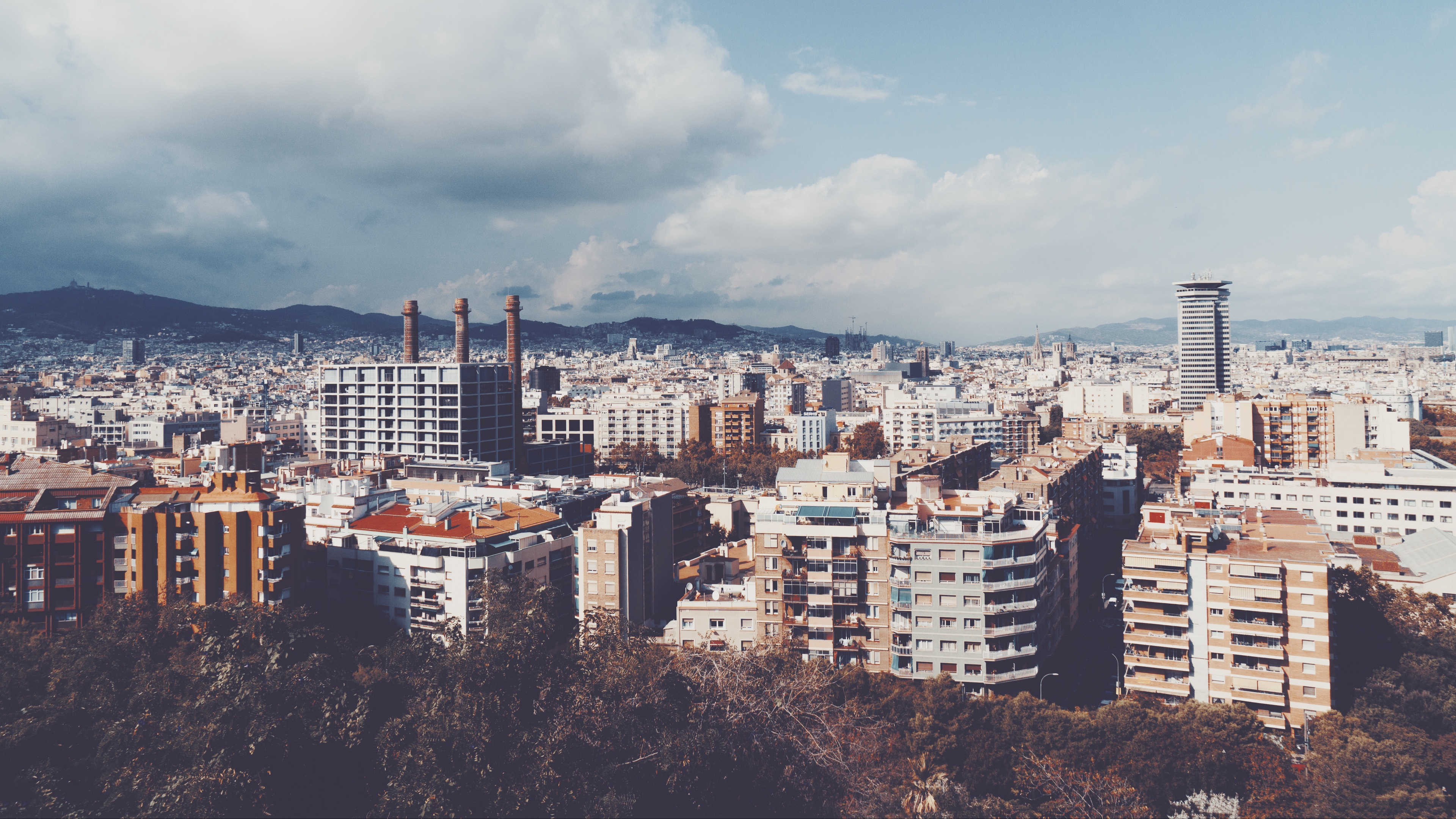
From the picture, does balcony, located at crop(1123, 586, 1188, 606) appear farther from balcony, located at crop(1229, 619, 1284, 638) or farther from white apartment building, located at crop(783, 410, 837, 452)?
white apartment building, located at crop(783, 410, 837, 452)

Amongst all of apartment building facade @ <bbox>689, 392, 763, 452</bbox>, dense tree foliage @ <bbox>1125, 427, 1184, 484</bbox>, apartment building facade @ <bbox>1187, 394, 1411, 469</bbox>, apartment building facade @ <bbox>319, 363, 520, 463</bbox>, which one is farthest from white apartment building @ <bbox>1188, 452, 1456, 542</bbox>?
apartment building facade @ <bbox>319, 363, 520, 463</bbox>

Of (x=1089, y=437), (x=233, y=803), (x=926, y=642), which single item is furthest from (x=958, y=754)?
(x=1089, y=437)

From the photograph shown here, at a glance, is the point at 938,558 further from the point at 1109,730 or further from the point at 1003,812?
the point at 1003,812

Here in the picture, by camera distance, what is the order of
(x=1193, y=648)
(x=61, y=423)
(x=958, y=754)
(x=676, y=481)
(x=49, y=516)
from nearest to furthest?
(x=958, y=754) < (x=1193, y=648) < (x=49, y=516) < (x=676, y=481) < (x=61, y=423)

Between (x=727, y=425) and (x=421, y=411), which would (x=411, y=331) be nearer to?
(x=421, y=411)

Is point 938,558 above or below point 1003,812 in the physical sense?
above

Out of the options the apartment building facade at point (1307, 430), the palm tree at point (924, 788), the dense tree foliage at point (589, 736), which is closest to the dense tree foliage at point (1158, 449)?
the apartment building facade at point (1307, 430)
